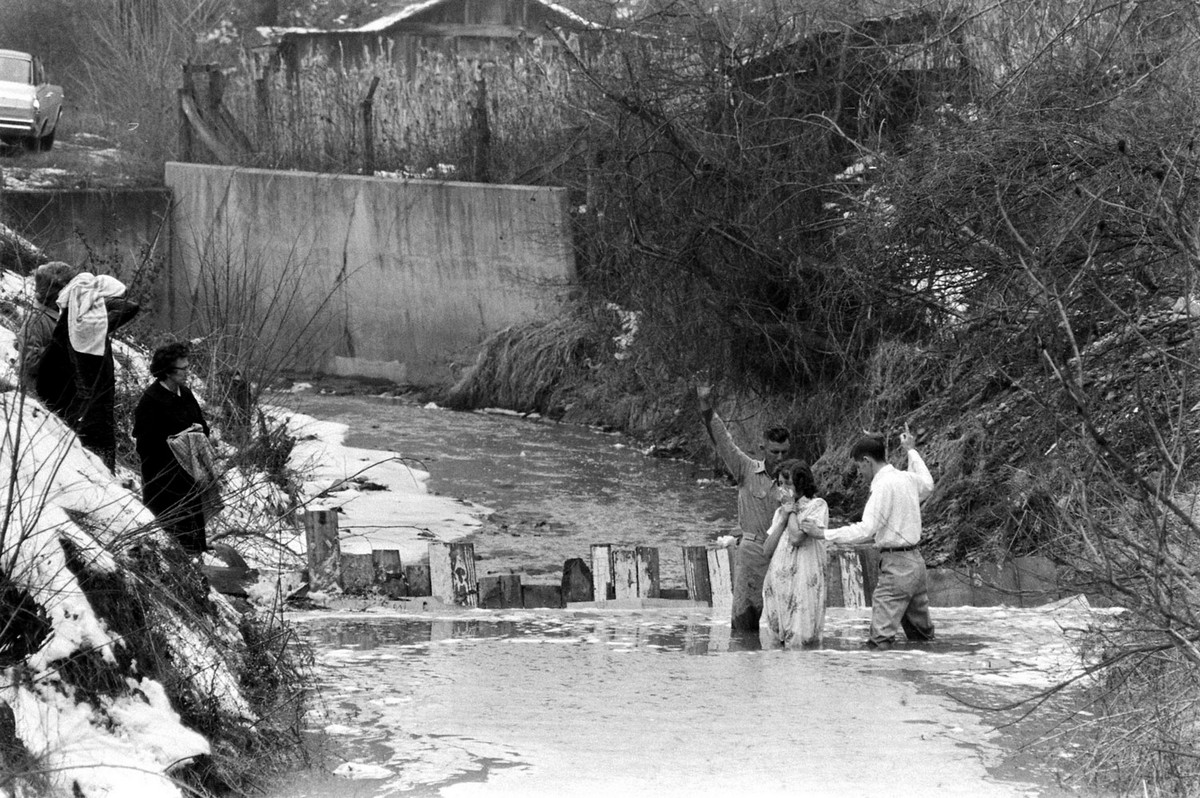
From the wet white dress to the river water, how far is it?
180mm

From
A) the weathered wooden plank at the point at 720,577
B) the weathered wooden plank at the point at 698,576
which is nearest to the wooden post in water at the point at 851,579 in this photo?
the weathered wooden plank at the point at 720,577

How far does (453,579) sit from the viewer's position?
33.1 ft

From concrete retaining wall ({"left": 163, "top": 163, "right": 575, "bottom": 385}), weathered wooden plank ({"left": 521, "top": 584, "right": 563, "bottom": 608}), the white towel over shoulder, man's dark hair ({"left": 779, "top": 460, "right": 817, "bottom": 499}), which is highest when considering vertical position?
concrete retaining wall ({"left": 163, "top": 163, "right": 575, "bottom": 385})

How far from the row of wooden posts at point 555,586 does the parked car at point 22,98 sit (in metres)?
18.3

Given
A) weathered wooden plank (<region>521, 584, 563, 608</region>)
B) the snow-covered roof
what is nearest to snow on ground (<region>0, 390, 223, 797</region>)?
weathered wooden plank (<region>521, 584, 563, 608</region>)

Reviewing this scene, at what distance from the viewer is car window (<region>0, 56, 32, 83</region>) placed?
26172 millimetres

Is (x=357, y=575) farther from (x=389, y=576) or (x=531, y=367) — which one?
(x=531, y=367)

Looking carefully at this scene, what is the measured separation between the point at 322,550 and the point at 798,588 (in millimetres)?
3251

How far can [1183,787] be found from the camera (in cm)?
586

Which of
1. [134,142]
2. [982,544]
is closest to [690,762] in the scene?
[982,544]

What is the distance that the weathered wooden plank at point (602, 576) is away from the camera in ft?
33.3

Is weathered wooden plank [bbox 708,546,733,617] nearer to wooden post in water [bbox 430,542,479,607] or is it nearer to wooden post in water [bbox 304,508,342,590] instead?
A: wooden post in water [bbox 430,542,479,607]

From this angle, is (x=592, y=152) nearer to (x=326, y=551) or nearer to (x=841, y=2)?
(x=841, y=2)

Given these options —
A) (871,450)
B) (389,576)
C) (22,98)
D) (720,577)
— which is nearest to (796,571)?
(871,450)
